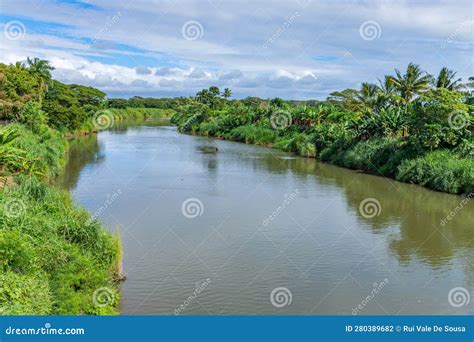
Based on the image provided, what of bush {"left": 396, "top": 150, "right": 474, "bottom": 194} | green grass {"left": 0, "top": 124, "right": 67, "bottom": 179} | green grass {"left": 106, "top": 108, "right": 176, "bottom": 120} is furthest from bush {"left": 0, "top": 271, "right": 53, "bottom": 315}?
green grass {"left": 106, "top": 108, "right": 176, "bottom": 120}

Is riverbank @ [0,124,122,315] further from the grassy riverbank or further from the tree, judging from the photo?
the tree

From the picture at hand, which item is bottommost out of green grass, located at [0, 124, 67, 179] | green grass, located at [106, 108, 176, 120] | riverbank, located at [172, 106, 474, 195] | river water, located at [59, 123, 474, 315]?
river water, located at [59, 123, 474, 315]

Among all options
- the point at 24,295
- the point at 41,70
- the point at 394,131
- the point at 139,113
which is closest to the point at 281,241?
the point at 24,295

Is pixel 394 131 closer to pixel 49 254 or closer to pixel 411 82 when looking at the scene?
pixel 411 82

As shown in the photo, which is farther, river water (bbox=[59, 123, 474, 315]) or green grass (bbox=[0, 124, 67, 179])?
green grass (bbox=[0, 124, 67, 179])

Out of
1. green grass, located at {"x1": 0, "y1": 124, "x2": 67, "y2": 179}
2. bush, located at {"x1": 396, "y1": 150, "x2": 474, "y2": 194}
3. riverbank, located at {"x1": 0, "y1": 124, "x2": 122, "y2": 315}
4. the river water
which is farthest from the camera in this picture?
bush, located at {"x1": 396, "y1": 150, "x2": 474, "y2": 194}

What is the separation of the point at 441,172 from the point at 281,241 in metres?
13.9

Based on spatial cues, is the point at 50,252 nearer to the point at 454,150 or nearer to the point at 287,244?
the point at 287,244

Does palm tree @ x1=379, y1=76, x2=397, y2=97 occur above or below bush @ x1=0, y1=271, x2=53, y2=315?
above

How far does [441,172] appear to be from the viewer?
90.2 ft

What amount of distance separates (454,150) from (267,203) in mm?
11616

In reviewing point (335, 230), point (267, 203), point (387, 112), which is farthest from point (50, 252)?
point (387, 112)

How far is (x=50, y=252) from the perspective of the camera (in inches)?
435

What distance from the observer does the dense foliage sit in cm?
2798
